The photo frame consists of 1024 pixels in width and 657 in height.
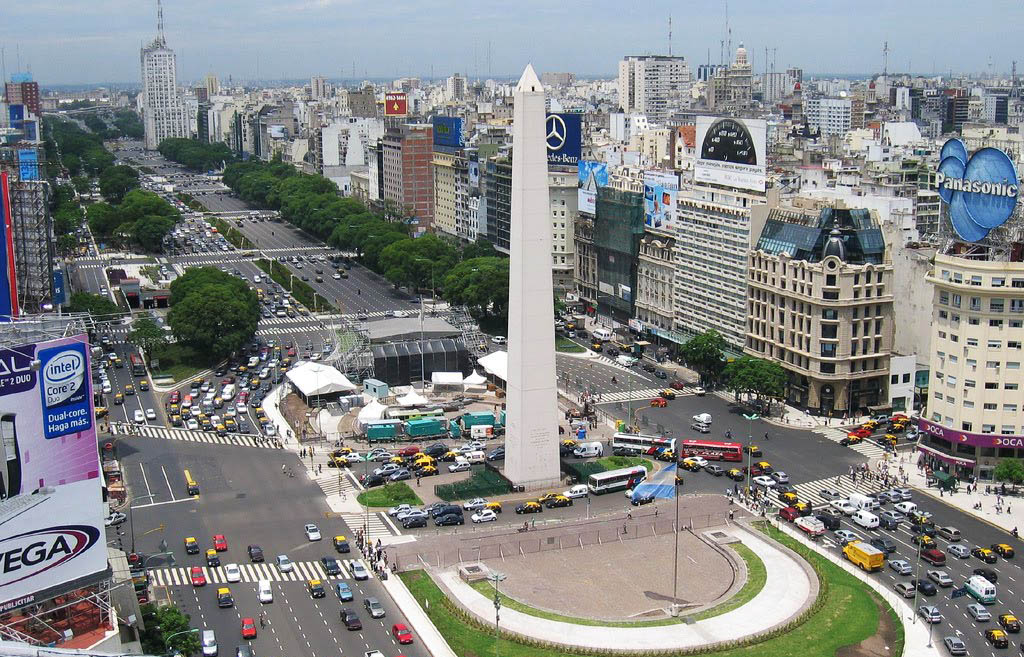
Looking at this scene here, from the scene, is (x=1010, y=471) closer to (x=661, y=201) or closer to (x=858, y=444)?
(x=858, y=444)

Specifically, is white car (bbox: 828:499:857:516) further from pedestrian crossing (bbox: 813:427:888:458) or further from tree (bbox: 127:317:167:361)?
tree (bbox: 127:317:167:361)

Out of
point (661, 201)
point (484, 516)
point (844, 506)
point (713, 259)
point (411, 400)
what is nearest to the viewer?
point (484, 516)

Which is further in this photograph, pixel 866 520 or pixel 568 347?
pixel 568 347

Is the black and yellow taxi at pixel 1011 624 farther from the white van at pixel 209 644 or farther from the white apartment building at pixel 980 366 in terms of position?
the white van at pixel 209 644

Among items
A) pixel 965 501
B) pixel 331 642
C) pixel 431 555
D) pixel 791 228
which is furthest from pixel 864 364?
pixel 331 642

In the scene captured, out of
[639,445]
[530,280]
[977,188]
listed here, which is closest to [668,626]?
[530,280]

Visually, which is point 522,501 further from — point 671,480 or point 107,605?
point 107,605

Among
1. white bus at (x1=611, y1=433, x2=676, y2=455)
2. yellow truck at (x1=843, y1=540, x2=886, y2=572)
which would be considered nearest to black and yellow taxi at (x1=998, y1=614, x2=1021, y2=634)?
yellow truck at (x1=843, y1=540, x2=886, y2=572)
